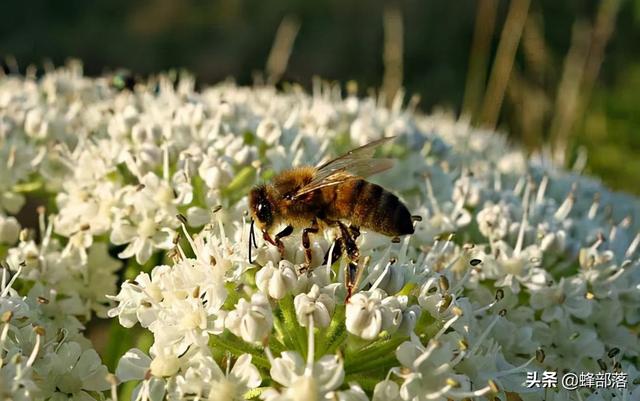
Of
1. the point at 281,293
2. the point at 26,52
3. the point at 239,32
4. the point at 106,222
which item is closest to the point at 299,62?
the point at 239,32

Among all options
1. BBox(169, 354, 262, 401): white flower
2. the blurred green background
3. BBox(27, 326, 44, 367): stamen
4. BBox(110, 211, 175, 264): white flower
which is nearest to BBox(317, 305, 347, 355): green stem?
BBox(169, 354, 262, 401): white flower

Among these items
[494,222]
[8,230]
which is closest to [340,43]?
[494,222]

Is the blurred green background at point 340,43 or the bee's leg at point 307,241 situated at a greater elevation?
the bee's leg at point 307,241

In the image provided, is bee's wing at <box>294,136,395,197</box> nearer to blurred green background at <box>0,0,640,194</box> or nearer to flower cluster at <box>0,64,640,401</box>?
flower cluster at <box>0,64,640,401</box>

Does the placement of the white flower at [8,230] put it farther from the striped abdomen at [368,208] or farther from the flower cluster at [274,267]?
the striped abdomen at [368,208]

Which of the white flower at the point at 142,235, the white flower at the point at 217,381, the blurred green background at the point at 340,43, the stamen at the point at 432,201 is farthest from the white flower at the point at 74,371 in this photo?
the blurred green background at the point at 340,43

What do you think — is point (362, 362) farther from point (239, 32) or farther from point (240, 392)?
point (239, 32)

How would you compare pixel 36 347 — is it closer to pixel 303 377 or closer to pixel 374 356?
pixel 303 377
